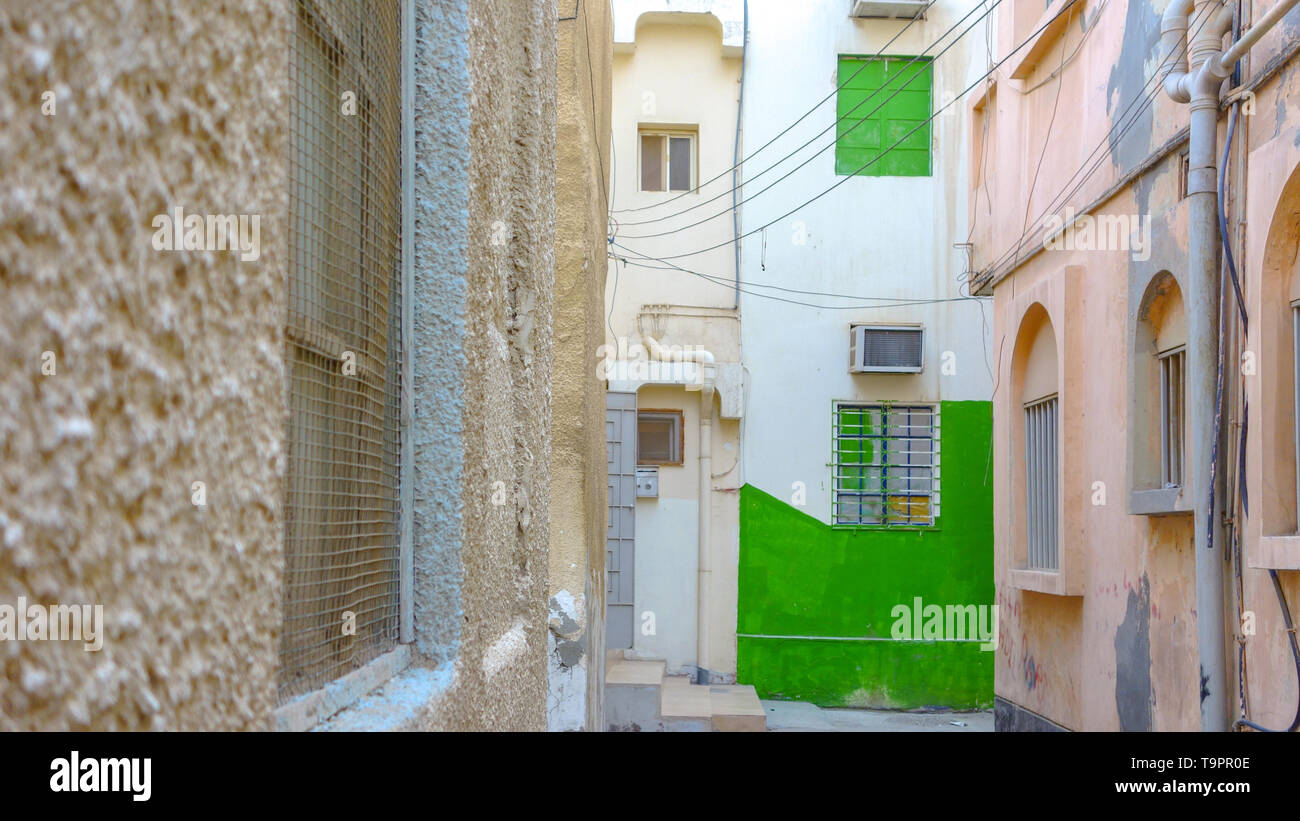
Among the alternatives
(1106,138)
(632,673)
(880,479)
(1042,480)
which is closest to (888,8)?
(880,479)

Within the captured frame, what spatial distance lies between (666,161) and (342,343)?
11.0 metres

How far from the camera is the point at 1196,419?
5.19 meters

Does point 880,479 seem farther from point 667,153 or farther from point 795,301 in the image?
point 667,153

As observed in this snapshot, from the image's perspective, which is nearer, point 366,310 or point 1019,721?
point 366,310

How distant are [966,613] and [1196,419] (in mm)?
6849

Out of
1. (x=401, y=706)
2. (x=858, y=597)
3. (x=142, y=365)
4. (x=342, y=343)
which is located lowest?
(x=858, y=597)

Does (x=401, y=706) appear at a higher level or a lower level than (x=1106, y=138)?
lower

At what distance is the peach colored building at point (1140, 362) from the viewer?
469cm

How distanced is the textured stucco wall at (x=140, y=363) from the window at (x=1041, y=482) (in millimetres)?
7255

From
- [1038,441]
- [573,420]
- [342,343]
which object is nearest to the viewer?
[342,343]

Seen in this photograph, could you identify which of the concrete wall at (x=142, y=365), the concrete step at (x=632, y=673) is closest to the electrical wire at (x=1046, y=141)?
the concrete step at (x=632, y=673)

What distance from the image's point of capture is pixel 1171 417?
6051mm
